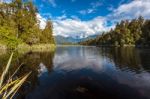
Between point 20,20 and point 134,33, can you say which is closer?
point 20,20

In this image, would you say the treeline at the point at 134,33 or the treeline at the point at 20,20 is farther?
the treeline at the point at 134,33

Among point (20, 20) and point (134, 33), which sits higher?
point (20, 20)

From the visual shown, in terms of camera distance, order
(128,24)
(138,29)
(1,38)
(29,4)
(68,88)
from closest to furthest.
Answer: (68,88) → (1,38) → (29,4) → (138,29) → (128,24)

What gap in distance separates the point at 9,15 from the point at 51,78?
6364 centimetres

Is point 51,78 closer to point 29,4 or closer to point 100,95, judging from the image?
point 100,95

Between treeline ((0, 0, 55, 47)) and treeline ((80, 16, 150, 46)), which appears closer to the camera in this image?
treeline ((0, 0, 55, 47))

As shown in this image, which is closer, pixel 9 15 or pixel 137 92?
pixel 137 92

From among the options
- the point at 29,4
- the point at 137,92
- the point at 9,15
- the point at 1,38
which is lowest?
the point at 137,92

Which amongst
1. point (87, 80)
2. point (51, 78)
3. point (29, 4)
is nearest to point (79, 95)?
point (87, 80)

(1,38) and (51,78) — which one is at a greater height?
(1,38)

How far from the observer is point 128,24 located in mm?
155125

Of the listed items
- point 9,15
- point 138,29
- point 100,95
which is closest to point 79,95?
point 100,95

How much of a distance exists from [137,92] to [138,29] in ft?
430

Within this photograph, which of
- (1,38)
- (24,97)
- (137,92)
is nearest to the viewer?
(24,97)
